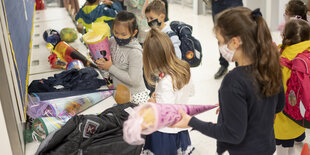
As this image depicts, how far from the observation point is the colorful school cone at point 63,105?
2.29 meters

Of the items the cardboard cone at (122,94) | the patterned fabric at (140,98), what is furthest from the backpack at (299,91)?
the cardboard cone at (122,94)

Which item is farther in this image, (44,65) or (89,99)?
(44,65)

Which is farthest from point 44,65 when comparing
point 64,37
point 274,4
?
point 274,4

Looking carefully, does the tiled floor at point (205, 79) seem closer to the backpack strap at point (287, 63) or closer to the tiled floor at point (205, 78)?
the tiled floor at point (205, 78)

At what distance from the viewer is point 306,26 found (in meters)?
2.61

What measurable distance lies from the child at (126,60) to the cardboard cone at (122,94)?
4 centimetres

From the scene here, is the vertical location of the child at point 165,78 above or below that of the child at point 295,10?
below

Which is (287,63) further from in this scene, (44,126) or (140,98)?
(44,126)

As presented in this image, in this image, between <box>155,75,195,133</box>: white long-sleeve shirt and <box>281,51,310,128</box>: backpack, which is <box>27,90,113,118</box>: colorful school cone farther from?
<box>281,51,310,128</box>: backpack

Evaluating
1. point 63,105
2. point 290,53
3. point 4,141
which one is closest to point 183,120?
point 4,141

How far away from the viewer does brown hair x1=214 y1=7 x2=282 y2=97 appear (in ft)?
4.51

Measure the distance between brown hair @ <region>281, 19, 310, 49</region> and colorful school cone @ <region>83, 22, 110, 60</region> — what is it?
1.46m

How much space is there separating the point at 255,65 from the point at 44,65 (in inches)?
107

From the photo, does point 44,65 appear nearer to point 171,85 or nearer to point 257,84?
point 171,85
